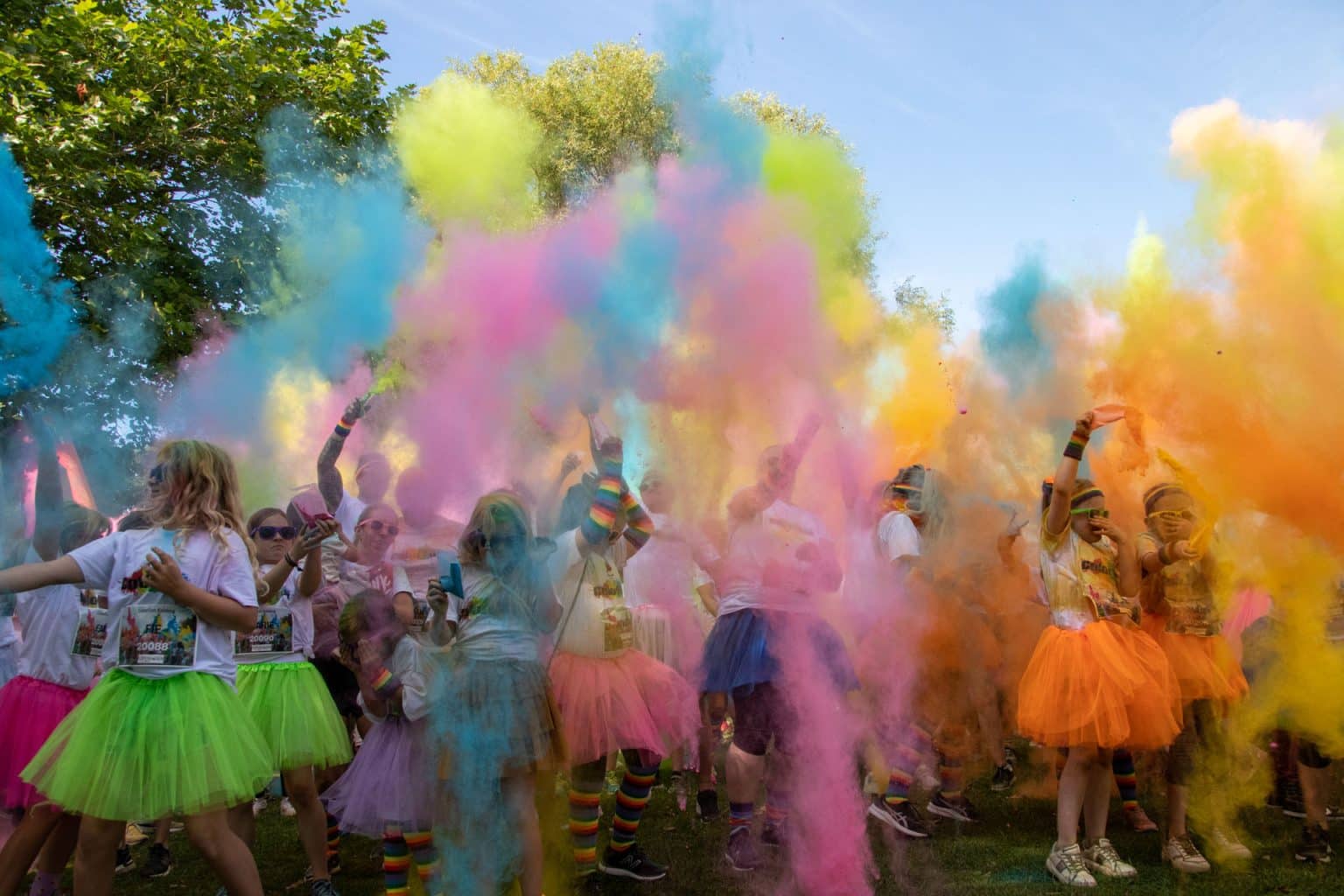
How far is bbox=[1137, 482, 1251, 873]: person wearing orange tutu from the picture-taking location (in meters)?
4.75

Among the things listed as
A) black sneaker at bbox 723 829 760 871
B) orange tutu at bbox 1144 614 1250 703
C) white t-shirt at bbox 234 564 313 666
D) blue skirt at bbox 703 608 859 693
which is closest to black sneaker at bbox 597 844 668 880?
black sneaker at bbox 723 829 760 871

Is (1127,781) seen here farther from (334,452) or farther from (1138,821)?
(334,452)

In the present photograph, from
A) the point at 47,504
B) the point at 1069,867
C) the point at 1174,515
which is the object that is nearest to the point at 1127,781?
the point at 1069,867

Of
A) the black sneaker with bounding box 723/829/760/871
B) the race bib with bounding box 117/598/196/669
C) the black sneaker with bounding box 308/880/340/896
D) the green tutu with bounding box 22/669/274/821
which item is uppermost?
the race bib with bounding box 117/598/196/669

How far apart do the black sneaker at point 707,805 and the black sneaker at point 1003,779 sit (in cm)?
191

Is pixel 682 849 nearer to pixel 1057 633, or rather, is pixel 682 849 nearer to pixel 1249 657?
pixel 1057 633

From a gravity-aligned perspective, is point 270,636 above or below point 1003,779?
above

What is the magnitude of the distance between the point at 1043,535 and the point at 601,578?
2128 mm

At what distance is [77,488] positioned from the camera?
5617mm

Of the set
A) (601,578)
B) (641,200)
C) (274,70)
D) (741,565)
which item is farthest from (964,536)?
(274,70)

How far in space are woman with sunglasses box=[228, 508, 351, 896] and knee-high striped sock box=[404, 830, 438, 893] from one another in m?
0.66

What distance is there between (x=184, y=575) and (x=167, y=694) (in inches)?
15.9

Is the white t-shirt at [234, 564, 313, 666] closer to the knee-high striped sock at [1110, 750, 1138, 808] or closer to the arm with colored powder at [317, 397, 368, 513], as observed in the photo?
the arm with colored powder at [317, 397, 368, 513]

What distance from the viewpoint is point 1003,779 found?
261 inches
